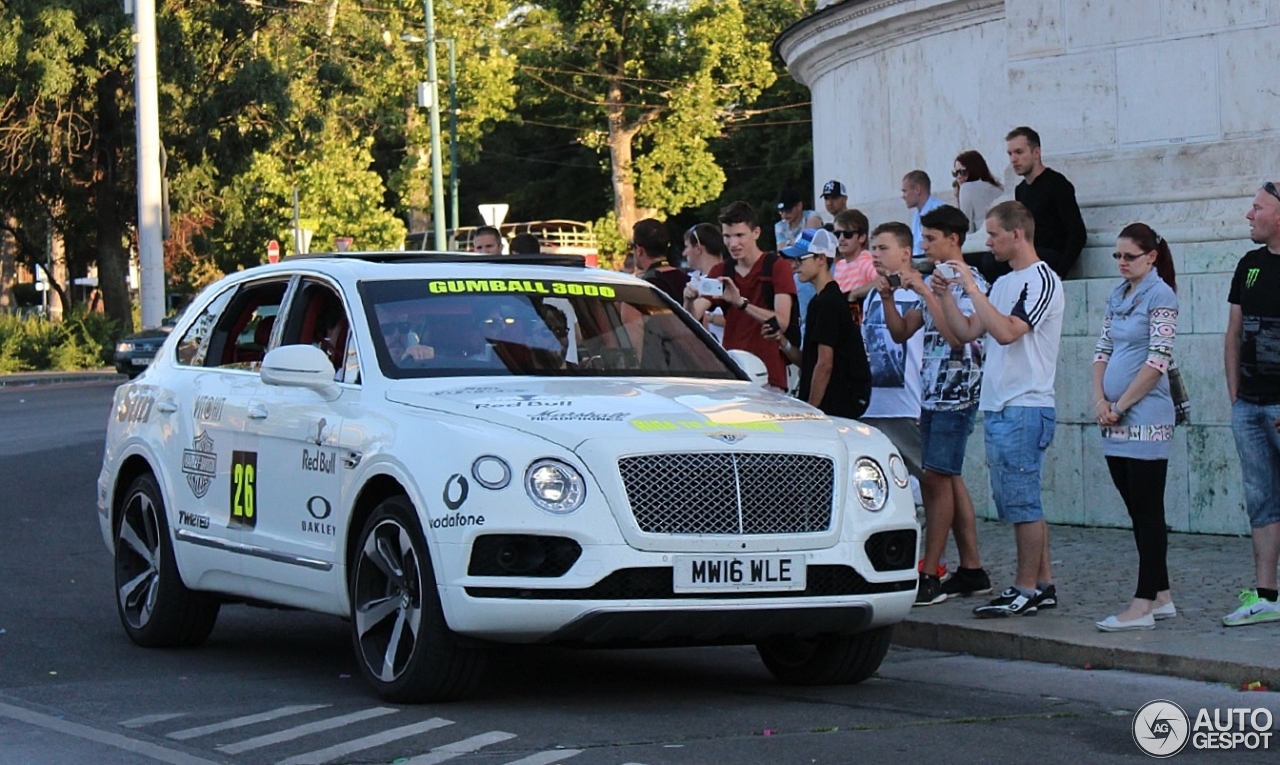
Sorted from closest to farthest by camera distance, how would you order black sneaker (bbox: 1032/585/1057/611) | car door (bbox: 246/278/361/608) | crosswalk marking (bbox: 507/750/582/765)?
crosswalk marking (bbox: 507/750/582/765) → car door (bbox: 246/278/361/608) → black sneaker (bbox: 1032/585/1057/611)

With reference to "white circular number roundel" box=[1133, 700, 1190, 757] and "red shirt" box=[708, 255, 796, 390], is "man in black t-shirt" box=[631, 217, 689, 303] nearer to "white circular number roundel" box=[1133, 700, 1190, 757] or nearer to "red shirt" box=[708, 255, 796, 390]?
"red shirt" box=[708, 255, 796, 390]

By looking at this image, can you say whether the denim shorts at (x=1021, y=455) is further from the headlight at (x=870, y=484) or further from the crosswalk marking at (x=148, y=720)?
the crosswalk marking at (x=148, y=720)

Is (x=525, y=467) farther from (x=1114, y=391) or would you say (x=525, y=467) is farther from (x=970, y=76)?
(x=970, y=76)

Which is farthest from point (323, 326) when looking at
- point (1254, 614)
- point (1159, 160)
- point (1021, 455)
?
point (1159, 160)

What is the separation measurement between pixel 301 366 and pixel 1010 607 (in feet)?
11.1

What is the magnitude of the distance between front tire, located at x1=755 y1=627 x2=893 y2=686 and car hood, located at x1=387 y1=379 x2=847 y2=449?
2.75 ft

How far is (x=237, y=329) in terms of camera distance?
941 cm

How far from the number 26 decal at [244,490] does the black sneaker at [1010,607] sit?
128 inches

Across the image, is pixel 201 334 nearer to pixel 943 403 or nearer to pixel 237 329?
pixel 237 329

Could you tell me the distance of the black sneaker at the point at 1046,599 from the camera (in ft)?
30.3

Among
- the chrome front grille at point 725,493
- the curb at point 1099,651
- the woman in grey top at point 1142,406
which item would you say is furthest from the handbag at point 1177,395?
the chrome front grille at point 725,493

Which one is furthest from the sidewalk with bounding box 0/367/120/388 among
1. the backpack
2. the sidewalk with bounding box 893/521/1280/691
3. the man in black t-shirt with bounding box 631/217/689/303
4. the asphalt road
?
the asphalt road

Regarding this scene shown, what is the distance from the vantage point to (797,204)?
14.7 metres

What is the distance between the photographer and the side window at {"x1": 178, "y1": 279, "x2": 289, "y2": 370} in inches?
362
